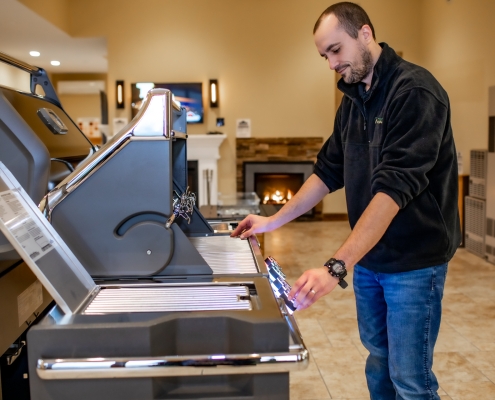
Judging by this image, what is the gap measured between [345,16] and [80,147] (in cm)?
99

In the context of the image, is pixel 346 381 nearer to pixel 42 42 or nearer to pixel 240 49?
pixel 240 49

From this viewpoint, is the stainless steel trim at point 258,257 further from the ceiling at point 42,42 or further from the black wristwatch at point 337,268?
the ceiling at point 42,42

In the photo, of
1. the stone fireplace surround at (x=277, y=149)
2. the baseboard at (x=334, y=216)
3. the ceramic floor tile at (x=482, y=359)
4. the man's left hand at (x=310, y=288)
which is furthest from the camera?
the baseboard at (x=334, y=216)

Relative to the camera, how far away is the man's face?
5.18 feet

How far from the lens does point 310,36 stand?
804 centimetres

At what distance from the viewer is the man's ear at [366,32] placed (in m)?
1.61

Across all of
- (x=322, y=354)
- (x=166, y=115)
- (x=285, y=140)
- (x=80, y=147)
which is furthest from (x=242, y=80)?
(x=166, y=115)

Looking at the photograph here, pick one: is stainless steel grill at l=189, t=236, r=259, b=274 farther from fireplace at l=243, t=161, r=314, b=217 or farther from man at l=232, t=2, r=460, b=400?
fireplace at l=243, t=161, r=314, b=217

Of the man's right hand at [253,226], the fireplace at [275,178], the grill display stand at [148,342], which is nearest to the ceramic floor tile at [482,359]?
the man's right hand at [253,226]

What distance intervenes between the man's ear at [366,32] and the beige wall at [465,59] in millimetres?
4743

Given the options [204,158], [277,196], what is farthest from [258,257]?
[277,196]

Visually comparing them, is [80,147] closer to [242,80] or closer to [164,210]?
[164,210]

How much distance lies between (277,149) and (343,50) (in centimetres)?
654

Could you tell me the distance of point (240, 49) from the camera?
8016 millimetres
